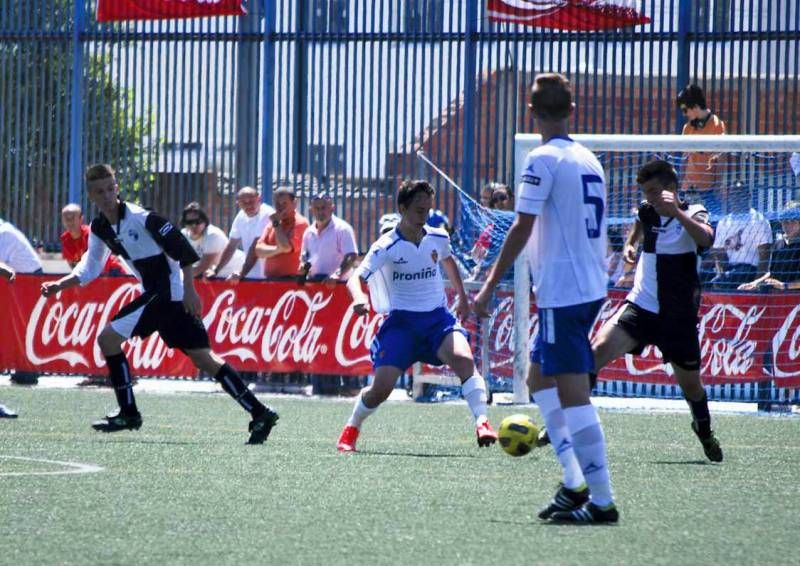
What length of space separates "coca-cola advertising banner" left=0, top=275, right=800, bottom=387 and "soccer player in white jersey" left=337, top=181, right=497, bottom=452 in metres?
4.70

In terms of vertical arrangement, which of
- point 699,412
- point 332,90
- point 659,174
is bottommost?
point 699,412

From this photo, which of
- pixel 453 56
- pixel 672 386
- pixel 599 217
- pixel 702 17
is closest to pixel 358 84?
pixel 453 56

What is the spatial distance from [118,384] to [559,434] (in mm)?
4857

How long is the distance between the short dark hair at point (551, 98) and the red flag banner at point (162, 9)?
13.9 m

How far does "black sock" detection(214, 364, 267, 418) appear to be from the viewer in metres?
11.1

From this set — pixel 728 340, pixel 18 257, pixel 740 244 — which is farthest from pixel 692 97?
pixel 18 257

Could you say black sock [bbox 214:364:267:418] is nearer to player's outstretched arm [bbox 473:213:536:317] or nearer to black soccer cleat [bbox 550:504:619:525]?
player's outstretched arm [bbox 473:213:536:317]

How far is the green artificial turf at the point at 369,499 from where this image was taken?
20.5 ft

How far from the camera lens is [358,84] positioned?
20875mm

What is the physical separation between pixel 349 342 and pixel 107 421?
18.8ft

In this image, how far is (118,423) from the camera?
11531 mm

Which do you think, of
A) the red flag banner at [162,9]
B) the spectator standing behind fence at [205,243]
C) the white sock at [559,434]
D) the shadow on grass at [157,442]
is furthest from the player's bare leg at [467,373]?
the red flag banner at [162,9]

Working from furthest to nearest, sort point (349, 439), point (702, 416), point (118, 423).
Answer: point (118, 423) < point (349, 439) < point (702, 416)

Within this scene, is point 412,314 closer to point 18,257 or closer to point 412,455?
point 412,455
